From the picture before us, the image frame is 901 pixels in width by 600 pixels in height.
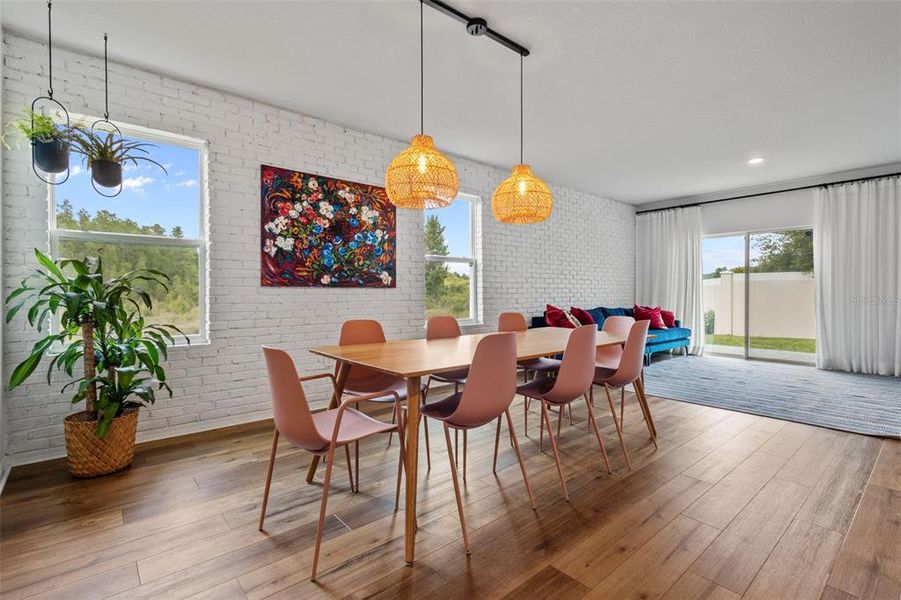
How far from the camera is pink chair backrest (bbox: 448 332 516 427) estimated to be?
1.76 metres

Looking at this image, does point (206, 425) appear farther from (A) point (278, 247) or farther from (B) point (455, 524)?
(B) point (455, 524)

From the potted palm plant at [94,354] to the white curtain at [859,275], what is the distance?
7324 mm

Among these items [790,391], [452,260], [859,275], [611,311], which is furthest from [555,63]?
[859,275]

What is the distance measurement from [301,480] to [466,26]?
2768 mm

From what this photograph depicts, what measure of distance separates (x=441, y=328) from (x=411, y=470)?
1.52 meters

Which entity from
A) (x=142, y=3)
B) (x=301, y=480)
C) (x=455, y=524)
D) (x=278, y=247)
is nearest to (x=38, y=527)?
(x=301, y=480)

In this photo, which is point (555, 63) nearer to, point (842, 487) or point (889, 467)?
point (842, 487)

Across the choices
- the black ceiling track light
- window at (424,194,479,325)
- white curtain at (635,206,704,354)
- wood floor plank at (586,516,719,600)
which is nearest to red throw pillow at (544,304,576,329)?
window at (424,194,479,325)

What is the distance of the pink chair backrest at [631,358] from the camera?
102 inches

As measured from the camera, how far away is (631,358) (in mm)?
2611

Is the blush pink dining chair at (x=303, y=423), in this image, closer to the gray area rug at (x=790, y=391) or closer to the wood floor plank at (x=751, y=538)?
the wood floor plank at (x=751, y=538)

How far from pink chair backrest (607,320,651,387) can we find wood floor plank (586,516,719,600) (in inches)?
33.6

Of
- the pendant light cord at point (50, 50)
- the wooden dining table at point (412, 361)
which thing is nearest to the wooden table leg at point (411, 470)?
the wooden dining table at point (412, 361)

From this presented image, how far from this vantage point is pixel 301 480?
7.66 ft
